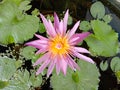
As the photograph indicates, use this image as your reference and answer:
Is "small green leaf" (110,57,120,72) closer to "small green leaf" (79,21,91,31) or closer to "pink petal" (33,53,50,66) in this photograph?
"small green leaf" (79,21,91,31)

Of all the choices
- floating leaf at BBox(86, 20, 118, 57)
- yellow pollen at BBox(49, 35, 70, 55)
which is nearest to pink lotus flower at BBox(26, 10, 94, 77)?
yellow pollen at BBox(49, 35, 70, 55)

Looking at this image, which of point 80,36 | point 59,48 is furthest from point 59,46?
point 80,36

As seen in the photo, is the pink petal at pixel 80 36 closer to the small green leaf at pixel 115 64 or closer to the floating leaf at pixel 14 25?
the floating leaf at pixel 14 25

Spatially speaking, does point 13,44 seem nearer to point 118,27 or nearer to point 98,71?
point 98,71

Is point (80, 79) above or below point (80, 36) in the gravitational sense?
below

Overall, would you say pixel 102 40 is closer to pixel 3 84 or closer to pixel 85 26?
pixel 85 26

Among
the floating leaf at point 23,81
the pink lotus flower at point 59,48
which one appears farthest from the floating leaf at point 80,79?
the pink lotus flower at point 59,48

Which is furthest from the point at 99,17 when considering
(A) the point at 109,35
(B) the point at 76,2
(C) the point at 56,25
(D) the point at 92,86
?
(C) the point at 56,25
